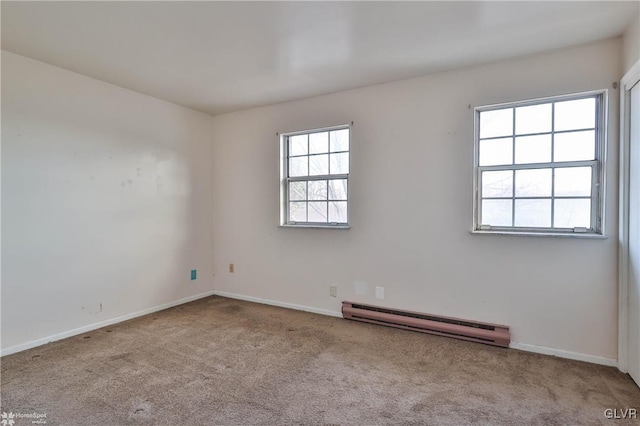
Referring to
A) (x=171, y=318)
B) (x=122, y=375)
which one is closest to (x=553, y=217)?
(x=122, y=375)

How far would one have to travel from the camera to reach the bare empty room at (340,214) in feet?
6.59

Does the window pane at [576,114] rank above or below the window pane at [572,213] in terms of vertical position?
above

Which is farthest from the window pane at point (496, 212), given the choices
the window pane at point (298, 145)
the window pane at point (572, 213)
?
the window pane at point (298, 145)

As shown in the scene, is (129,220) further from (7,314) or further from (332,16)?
(332,16)

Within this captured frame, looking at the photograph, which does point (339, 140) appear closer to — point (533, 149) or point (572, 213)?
point (533, 149)

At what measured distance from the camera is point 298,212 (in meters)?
3.82

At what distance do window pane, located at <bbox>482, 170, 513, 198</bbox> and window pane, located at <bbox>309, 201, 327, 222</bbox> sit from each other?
1623 mm

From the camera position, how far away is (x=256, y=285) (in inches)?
158

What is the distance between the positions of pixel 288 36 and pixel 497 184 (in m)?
2.10

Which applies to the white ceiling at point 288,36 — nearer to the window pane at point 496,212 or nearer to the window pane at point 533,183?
the window pane at point 533,183

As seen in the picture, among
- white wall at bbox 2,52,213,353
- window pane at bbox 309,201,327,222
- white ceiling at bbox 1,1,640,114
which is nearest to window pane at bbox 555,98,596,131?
white ceiling at bbox 1,1,640,114

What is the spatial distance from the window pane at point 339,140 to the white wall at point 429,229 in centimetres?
12

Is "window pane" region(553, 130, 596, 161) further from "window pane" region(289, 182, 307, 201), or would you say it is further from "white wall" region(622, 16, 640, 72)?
"window pane" region(289, 182, 307, 201)

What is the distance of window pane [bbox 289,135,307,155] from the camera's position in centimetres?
377
